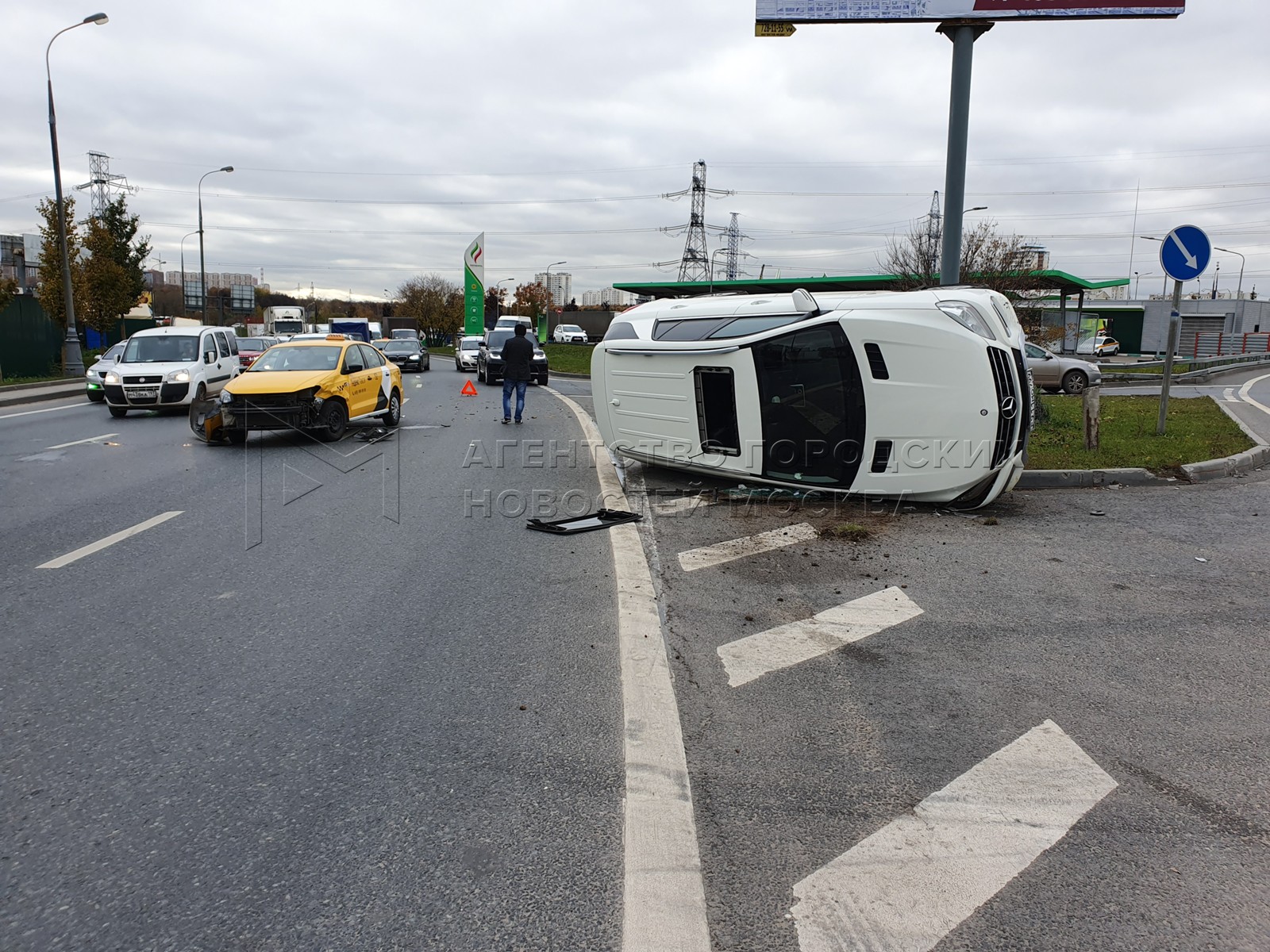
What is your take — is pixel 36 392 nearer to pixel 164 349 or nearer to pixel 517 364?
pixel 164 349

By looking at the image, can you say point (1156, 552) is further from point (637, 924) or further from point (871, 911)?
point (637, 924)

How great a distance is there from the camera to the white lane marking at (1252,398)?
57.7 ft

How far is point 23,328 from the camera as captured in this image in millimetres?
30188

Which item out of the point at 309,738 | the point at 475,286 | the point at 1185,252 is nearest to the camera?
the point at 309,738

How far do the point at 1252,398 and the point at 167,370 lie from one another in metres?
24.3

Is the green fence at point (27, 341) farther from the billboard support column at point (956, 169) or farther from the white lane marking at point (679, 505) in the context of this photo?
the billboard support column at point (956, 169)

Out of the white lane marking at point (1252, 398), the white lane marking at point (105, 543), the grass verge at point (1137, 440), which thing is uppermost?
the white lane marking at point (1252, 398)

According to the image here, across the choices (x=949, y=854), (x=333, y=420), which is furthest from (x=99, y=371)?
(x=949, y=854)

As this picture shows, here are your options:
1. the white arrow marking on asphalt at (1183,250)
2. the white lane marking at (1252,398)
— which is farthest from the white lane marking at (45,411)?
the white lane marking at (1252,398)

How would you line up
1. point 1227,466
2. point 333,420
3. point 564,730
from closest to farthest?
point 564,730, point 1227,466, point 333,420

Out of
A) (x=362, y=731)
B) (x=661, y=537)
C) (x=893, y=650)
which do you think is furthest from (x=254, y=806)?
(x=661, y=537)

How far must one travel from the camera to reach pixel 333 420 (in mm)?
13500

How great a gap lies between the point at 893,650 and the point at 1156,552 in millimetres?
Answer: 3386

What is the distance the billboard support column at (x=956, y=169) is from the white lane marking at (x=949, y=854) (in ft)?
30.8
